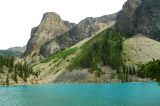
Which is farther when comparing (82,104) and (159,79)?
(82,104)

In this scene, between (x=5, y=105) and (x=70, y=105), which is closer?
(x=70, y=105)

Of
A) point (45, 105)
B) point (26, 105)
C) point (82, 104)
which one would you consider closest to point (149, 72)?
point (82, 104)

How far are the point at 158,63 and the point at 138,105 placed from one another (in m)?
16.2

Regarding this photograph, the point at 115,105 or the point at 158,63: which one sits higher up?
the point at 158,63

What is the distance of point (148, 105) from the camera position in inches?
3617

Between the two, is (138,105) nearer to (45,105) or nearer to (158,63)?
(158,63)

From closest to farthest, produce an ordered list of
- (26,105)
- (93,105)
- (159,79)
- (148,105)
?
(159,79) < (148,105) < (93,105) < (26,105)

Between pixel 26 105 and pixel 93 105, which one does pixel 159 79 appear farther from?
pixel 26 105

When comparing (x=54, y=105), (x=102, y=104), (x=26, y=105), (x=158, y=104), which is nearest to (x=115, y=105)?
(x=102, y=104)

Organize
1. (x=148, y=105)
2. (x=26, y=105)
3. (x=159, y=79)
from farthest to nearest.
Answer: (x=26, y=105), (x=148, y=105), (x=159, y=79)

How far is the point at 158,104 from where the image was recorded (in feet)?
303

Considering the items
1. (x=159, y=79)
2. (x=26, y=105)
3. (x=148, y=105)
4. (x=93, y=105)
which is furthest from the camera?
(x=26, y=105)

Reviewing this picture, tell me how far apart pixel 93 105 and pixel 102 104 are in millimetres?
3337

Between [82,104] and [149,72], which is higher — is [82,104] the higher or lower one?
the lower one
